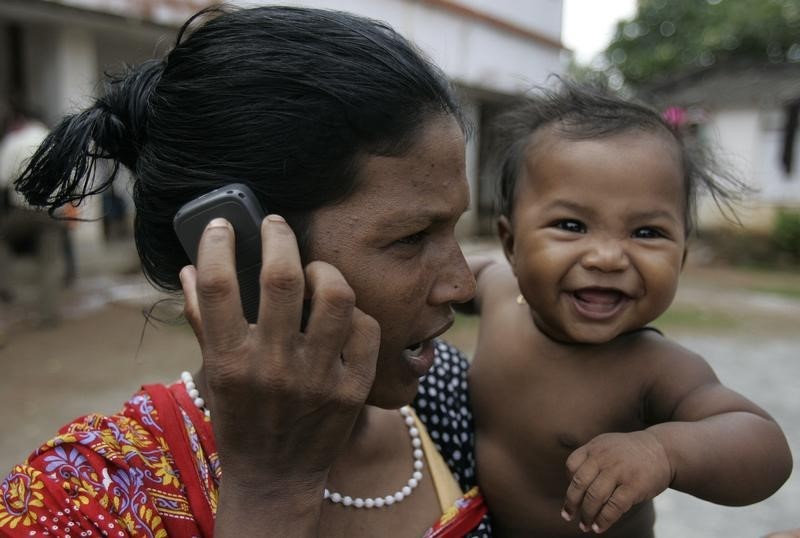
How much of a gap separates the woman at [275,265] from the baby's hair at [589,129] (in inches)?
18.4

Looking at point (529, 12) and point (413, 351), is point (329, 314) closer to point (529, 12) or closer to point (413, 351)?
point (413, 351)

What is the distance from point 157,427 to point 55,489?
238 millimetres

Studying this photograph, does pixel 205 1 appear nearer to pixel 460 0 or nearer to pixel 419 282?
pixel 460 0

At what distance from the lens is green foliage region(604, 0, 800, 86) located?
20.1 meters

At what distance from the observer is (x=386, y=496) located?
152cm

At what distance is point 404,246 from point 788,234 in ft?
50.8

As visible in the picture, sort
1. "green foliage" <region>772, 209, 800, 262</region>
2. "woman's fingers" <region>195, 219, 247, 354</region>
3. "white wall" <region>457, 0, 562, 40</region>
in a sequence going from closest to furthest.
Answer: "woman's fingers" <region>195, 219, 247, 354</region>, "white wall" <region>457, 0, 562, 40</region>, "green foliage" <region>772, 209, 800, 262</region>

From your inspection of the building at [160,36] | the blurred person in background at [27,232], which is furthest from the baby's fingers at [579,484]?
the blurred person in background at [27,232]

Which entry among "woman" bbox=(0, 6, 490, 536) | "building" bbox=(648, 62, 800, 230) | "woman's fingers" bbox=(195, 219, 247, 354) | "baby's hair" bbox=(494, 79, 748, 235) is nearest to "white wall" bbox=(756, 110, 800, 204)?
"building" bbox=(648, 62, 800, 230)

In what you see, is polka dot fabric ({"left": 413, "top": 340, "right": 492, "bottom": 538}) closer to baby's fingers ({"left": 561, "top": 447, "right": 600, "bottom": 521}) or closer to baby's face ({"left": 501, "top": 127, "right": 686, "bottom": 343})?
baby's face ({"left": 501, "top": 127, "right": 686, "bottom": 343})

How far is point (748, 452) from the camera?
52.8 inches

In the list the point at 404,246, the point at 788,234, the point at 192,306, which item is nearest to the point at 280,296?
the point at 192,306

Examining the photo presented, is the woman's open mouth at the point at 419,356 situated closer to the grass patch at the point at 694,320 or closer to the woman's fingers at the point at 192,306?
the woman's fingers at the point at 192,306

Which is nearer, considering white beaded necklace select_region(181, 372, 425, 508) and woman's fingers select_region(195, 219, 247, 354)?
woman's fingers select_region(195, 219, 247, 354)
